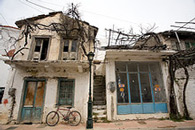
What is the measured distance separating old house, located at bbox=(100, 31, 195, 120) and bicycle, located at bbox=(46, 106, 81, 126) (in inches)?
79.7

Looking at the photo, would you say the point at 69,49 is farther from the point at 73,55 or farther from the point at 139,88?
the point at 139,88

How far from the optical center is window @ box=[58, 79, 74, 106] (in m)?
6.30

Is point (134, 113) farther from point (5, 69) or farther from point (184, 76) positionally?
point (5, 69)

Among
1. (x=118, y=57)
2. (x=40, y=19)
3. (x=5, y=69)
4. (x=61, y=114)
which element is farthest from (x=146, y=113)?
(x=5, y=69)

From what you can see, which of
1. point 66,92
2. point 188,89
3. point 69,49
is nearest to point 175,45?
point 188,89

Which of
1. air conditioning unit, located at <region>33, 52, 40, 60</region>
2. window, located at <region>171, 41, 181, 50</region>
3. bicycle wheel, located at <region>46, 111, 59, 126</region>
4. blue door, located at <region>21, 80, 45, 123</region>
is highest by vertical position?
window, located at <region>171, 41, 181, 50</region>

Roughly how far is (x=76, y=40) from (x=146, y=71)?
618 centimetres

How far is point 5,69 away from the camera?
11.5 m

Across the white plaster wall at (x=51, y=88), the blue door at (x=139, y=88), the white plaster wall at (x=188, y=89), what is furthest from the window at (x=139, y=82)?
the white plaster wall at (x=51, y=88)

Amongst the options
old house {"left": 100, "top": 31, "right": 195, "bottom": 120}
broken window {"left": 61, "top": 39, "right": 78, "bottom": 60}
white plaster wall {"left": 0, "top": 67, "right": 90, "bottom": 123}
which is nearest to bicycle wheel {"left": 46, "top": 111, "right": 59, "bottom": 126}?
white plaster wall {"left": 0, "top": 67, "right": 90, "bottom": 123}

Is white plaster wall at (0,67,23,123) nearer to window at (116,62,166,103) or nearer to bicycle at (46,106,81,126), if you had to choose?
bicycle at (46,106,81,126)

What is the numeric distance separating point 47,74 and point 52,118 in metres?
2.88

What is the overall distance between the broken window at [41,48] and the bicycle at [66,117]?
4.24 metres

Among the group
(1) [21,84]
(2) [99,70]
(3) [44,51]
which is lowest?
(1) [21,84]
